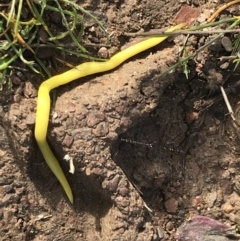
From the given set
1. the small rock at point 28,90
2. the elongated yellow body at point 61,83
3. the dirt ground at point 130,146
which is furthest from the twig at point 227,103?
the small rock at point 28,90

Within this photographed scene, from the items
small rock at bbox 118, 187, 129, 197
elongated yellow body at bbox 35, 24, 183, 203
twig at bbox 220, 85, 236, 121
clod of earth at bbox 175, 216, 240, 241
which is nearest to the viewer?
elongated yellow body at bbox 35, 24, 183, 203

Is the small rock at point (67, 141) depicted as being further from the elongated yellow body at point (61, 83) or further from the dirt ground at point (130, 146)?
the elongated yellow body at point (61, 83)

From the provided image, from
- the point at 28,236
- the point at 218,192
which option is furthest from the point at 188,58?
the point at 28,236

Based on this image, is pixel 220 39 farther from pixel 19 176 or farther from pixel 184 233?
pixel 19 176

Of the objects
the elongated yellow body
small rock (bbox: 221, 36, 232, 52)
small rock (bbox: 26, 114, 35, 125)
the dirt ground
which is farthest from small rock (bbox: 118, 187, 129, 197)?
small rock (bbox: 221, 36, 232, 52)

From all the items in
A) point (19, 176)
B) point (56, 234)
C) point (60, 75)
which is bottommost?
point (56, 234)

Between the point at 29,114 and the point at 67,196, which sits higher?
the point at 29,114

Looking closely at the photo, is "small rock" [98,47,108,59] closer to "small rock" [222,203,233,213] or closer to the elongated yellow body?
the elongated yellow body

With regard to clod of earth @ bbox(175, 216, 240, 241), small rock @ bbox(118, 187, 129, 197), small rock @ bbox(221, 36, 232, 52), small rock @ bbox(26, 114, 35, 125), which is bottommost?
clod of earth @ bbox(175, 216, 240, 241)
